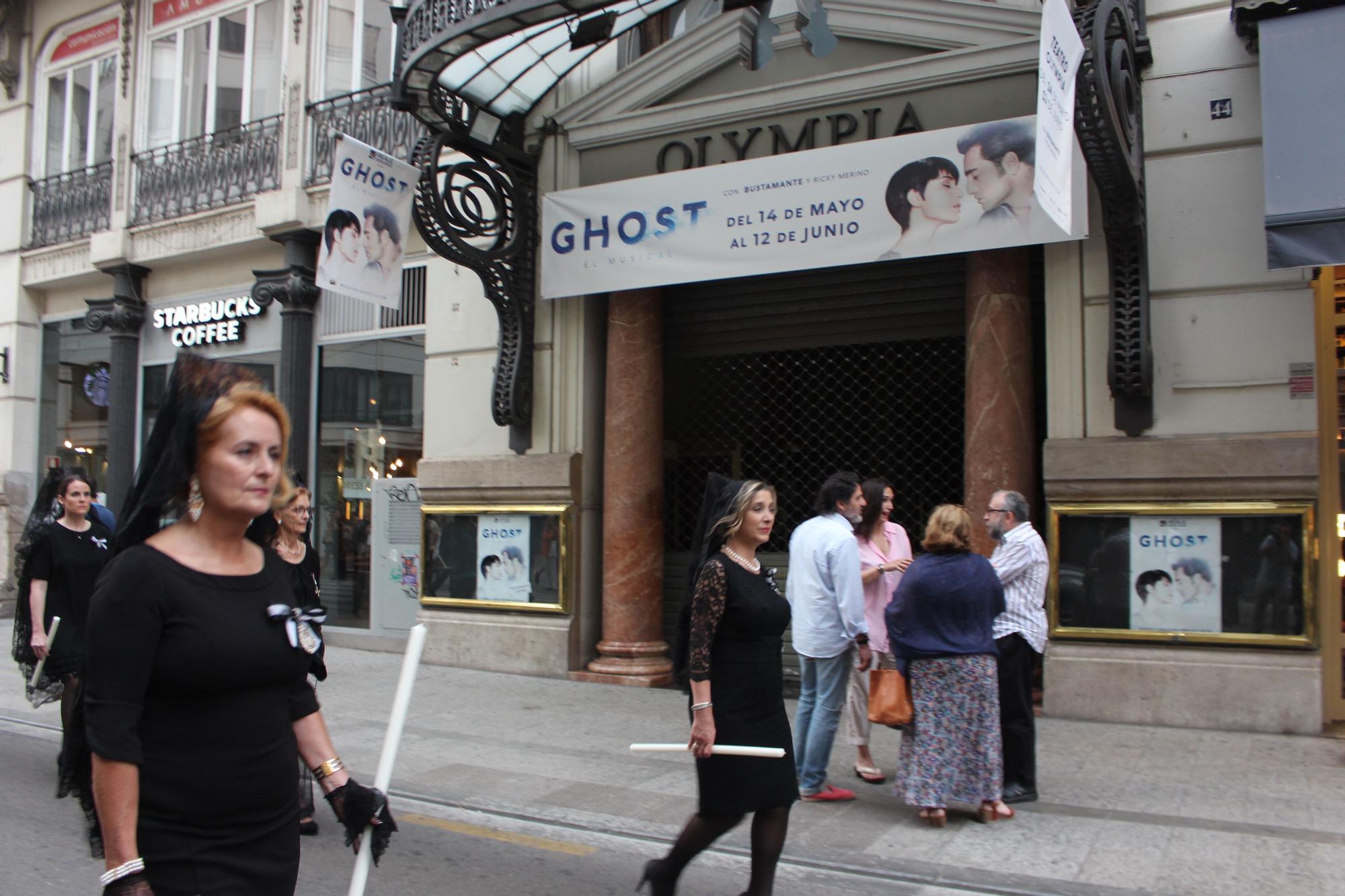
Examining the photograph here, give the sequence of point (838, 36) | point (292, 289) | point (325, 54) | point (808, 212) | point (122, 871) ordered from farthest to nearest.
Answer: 1. point (325, 54)
2. point (292, 289)
3. point (838, 36)
4. point (808, 212)
5. point (122, 871)

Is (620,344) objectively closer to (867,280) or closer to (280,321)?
(867,280)

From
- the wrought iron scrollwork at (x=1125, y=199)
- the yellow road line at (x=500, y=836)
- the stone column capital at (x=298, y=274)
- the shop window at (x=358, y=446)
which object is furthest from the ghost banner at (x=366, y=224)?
the wrought iron scrollwork at (x=1125, y=199)

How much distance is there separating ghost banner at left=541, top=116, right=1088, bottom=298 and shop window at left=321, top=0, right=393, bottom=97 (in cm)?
394

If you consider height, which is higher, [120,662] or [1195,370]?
[1195,370]

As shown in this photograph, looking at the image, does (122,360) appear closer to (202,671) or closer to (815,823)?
(815,823)

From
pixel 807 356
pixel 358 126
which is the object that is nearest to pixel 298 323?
pixel 358 126

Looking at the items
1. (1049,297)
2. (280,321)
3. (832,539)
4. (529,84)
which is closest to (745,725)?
(832,539)

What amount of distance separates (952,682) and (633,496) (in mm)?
5155

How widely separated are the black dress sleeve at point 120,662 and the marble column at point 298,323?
1170cm

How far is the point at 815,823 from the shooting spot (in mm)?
6055

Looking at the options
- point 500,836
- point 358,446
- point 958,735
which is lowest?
point 500,836

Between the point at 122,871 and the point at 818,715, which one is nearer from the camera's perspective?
the point at 122,871

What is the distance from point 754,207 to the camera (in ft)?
32.3

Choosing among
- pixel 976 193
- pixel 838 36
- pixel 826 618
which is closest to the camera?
pixel 826 618
